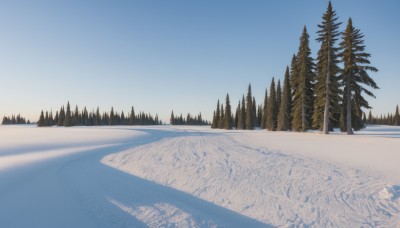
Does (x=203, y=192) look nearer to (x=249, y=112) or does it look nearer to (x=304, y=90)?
(x=304, y=90)

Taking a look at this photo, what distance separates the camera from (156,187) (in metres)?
8.81

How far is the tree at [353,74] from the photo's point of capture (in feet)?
92.5

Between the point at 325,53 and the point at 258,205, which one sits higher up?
the point at 325,53

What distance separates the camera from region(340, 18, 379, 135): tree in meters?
28.2

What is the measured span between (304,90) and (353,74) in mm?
8040

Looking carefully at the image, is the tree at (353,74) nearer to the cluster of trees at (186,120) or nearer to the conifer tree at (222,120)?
the conifer tree at (222,120)

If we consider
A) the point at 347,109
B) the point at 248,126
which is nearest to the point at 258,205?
the point at 347,109

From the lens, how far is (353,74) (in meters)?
29.1

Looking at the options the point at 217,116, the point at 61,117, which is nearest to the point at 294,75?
the point at 217,116

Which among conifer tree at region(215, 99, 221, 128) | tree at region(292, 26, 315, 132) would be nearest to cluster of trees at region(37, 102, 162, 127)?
conifer tree at region(215, 99, 221, 128)

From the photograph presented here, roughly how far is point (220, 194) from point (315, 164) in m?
5.63

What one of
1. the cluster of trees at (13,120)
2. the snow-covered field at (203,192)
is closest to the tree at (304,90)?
the snow-covered field at (203,192)

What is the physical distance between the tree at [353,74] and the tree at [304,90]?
6.84 metres

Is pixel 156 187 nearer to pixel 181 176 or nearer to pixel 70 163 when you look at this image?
pixel 181 176
